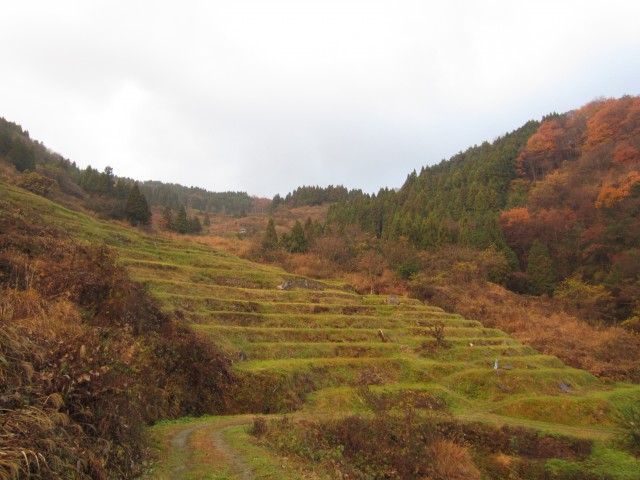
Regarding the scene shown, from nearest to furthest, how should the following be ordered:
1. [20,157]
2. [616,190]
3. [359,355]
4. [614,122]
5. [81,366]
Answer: [81,366] → [359,355] → [616,190] → [20,157] → [614,122]

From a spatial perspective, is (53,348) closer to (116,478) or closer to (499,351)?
(116,478)

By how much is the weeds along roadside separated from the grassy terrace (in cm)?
195

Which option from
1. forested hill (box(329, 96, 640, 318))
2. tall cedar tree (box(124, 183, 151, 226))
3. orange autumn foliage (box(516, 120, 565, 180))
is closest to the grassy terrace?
forested hill (box(329, 96, 640, 318))

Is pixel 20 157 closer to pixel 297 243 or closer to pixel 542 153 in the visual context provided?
pixel 297 243

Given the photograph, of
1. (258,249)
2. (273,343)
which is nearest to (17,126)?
(258,249)

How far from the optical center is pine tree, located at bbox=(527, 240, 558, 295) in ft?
140

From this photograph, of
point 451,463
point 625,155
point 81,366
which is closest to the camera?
point 81,366

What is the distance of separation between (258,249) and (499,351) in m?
30.6

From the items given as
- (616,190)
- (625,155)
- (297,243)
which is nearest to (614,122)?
(625,155)

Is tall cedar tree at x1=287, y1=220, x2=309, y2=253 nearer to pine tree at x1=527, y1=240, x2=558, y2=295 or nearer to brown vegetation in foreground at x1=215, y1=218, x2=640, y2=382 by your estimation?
brown vegetation in foreground at x1=215, y1=218, x2=640, y2=382

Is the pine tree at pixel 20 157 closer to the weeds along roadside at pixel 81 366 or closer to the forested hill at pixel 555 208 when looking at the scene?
the weeds along roadside at pixel 81 366

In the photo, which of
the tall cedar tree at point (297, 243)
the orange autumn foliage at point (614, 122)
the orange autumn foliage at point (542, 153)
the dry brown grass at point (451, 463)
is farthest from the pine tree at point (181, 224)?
the orange autumn foliage at point (614, 122)

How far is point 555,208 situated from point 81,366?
56730 millimetres

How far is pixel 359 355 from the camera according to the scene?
19578mm
